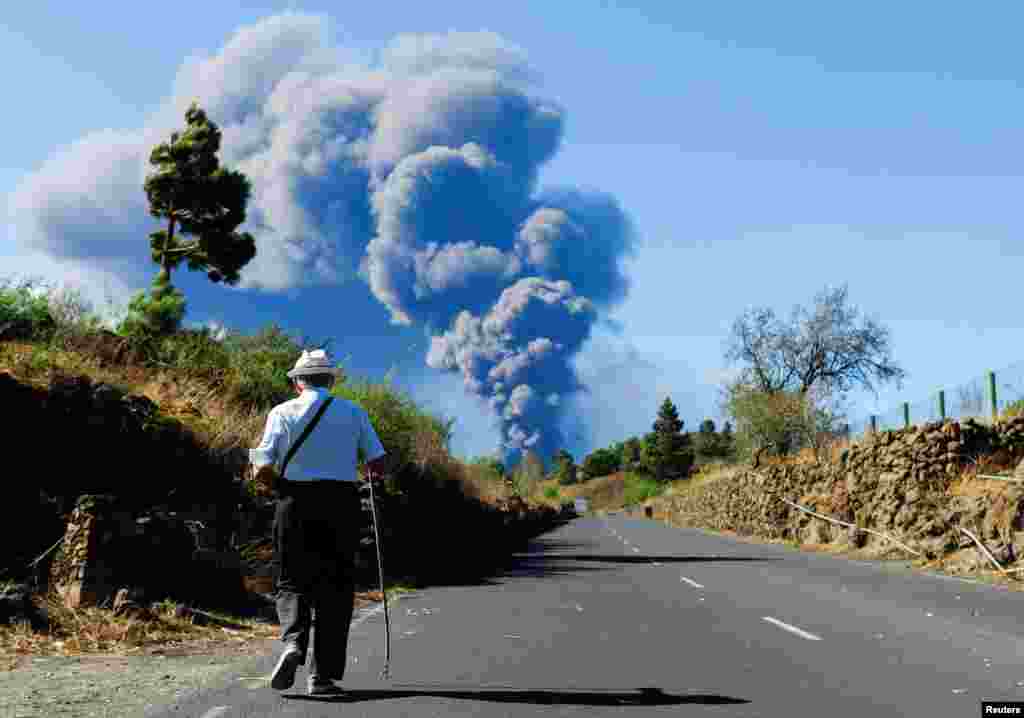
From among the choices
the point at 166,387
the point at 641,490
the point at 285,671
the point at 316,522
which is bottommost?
the point at 285,671

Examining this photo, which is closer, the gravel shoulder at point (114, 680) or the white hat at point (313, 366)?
the gravel shoulder at point (114, 680)

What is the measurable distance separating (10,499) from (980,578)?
13954 millimetres

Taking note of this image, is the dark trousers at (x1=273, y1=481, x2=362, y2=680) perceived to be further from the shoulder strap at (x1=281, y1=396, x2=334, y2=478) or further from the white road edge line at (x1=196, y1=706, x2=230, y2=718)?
the white road edge line at (x1=196, y1=706, x2=230, y2=718)

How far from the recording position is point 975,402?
22344 mm

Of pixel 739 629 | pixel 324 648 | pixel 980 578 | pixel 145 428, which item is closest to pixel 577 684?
pixel 324 648

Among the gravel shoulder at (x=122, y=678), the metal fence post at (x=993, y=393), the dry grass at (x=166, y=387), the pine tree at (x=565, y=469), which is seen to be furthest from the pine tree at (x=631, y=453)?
the gravel shoulder at (x=122, y=678)

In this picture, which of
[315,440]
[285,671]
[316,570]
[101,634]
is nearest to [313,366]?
[315,440]

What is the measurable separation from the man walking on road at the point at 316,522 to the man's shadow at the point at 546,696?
0.56ft

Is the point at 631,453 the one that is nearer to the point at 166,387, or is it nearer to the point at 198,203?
the point at 198,203

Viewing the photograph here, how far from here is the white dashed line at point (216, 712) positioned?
517 centimetres

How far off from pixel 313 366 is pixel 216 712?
2.23 m

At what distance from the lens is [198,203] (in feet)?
119

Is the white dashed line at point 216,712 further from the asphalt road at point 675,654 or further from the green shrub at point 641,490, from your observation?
the green shrub at point 641,490

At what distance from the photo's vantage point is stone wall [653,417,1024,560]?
17.1 metres
